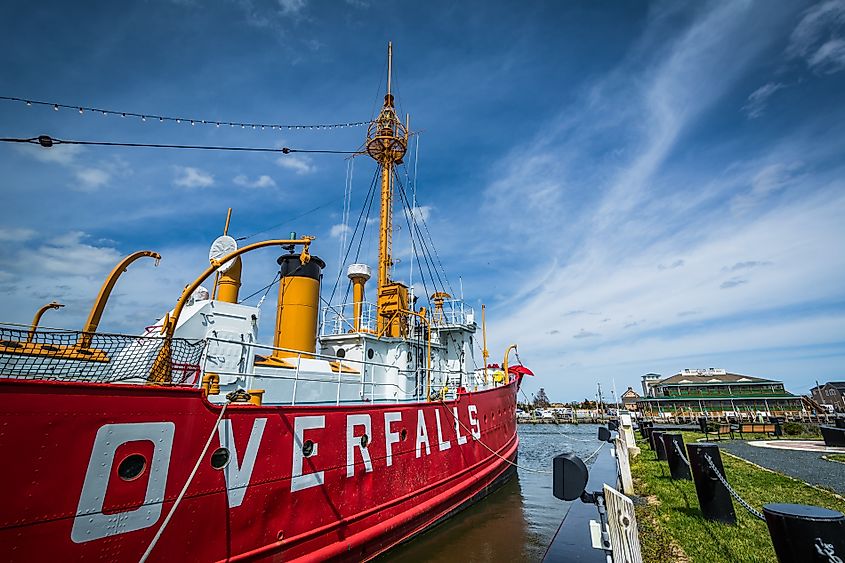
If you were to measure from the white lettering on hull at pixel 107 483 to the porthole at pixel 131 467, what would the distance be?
10 centimetres

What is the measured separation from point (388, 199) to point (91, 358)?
12858 mm

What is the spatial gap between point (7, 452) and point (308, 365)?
20.1 feet

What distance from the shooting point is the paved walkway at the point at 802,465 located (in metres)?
9.33

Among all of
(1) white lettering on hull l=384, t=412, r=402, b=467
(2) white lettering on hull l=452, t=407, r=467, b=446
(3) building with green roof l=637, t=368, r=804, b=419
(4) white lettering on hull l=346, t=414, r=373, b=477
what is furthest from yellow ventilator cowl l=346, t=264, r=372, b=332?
(3) building with green roof l=637, t=368, r=804, b=419

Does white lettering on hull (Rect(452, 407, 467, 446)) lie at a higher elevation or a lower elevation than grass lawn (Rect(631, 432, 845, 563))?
higher

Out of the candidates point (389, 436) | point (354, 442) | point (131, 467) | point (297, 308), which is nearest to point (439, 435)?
point (389, 436)

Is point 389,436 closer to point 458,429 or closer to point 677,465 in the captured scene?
point 458,429

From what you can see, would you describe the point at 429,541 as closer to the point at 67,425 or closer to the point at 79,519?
the point at 79,519

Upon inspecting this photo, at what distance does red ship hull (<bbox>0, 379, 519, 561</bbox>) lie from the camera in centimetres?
416

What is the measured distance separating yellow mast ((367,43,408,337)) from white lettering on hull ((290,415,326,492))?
22.4 ft

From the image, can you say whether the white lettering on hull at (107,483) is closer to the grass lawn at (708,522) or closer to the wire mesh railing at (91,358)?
the wire mesh railing at (91,358)

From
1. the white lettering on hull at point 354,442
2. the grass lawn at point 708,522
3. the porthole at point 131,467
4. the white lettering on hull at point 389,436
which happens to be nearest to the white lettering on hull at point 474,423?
the white lettering on hull at point 389,436

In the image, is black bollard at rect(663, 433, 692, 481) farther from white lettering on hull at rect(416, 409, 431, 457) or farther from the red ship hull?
the red ship hull

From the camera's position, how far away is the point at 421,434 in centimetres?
1009
